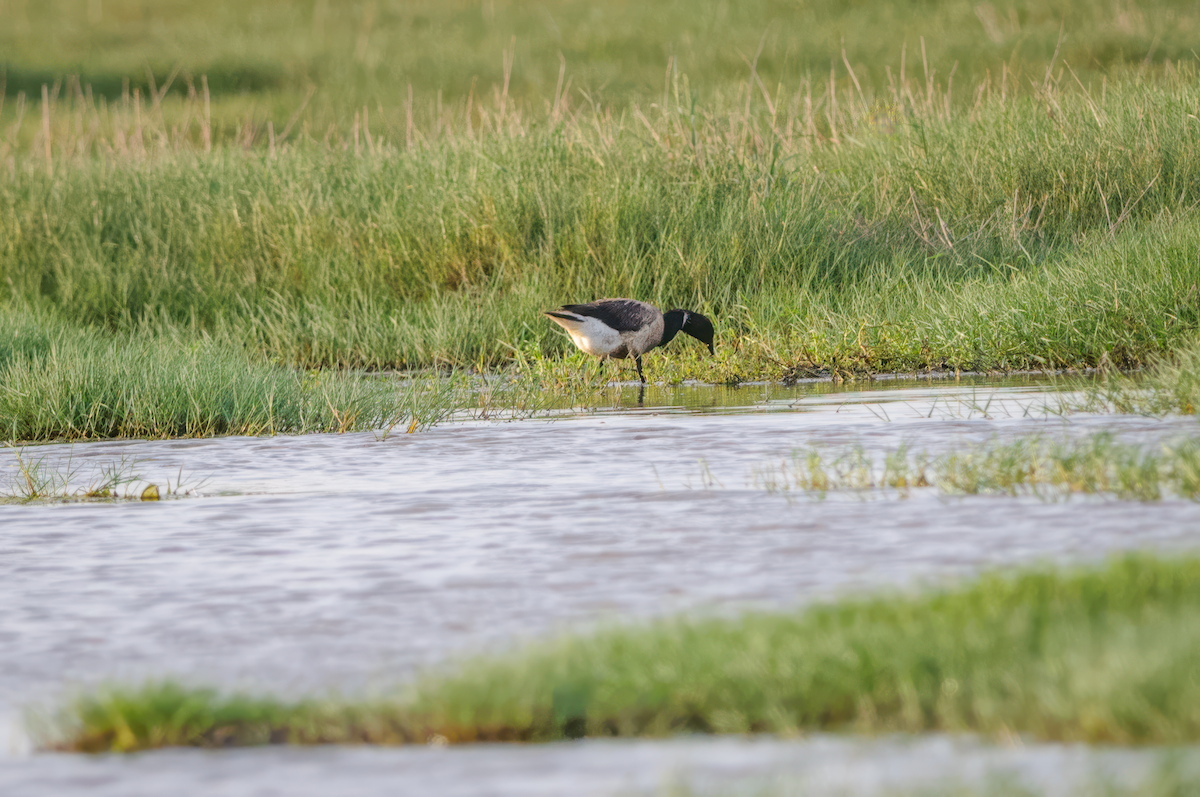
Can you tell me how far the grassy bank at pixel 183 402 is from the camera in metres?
9.48

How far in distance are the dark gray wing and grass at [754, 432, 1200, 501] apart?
417 cm

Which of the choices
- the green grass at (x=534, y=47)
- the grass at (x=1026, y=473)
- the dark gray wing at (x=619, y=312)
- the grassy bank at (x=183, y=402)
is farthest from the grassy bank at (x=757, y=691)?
the green grass at (x=534, y=47)

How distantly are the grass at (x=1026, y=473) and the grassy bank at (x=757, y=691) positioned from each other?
6.69 ft

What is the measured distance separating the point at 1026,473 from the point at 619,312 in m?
5.06

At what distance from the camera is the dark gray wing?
11.2 m

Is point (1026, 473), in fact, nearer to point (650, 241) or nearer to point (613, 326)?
point (613, 326)

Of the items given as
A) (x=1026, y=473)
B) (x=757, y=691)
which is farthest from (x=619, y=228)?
(x=757, y=691)

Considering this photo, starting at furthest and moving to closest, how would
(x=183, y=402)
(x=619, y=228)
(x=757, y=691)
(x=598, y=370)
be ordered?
(x=619, y=228) → (x=598, y=370) → (x=183, y=402) → (x=757, y=691)

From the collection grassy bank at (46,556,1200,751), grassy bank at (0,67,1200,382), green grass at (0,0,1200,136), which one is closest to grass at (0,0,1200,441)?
grassy bank at (0,67,1200,382)

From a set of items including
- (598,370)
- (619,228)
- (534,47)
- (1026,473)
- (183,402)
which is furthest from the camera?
(534,47)

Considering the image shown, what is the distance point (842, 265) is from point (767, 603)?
366 inches

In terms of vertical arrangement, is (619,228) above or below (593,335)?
above

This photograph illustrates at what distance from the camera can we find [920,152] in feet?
50.2

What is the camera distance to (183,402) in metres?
9.54
